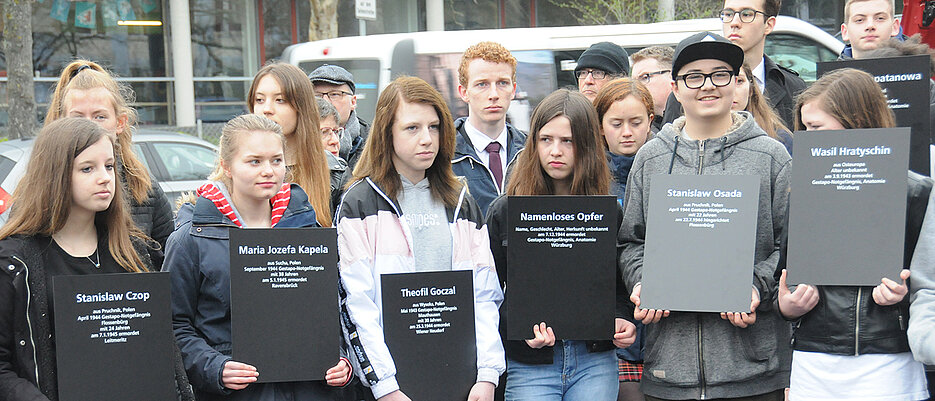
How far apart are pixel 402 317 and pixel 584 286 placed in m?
0.74

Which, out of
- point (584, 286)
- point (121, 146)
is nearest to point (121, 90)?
point (121, 146)

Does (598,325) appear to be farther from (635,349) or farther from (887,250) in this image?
(887,250)

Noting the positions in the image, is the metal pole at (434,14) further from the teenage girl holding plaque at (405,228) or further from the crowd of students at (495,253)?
the teenage girl holding plaque at (405,228)

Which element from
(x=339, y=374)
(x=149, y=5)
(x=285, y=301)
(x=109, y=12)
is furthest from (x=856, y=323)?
(x=149, y=5)

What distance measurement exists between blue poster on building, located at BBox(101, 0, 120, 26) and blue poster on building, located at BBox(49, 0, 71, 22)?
728 millimetres

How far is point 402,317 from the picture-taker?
11.6 ft

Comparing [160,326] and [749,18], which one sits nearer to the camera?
[160,326]

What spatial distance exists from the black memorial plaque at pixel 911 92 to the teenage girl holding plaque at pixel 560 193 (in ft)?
3.79

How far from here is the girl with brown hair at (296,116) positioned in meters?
4.40

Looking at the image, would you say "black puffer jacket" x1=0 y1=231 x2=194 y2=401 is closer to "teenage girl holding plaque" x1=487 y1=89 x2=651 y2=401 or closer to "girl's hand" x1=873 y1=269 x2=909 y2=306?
"teenage girl holding plaque" x1=487 y1=89 x2=651 y2=401

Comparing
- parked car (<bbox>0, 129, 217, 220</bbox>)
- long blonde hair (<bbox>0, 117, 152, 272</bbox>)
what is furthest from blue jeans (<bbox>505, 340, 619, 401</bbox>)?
parked car (<bbox>0, 129, 217, 220</bbox>)

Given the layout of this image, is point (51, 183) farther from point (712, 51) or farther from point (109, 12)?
point (109, 12)

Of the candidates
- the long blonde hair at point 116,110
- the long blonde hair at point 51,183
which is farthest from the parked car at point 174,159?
the long blonde hair at point 51,183

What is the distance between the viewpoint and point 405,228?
3.69m
